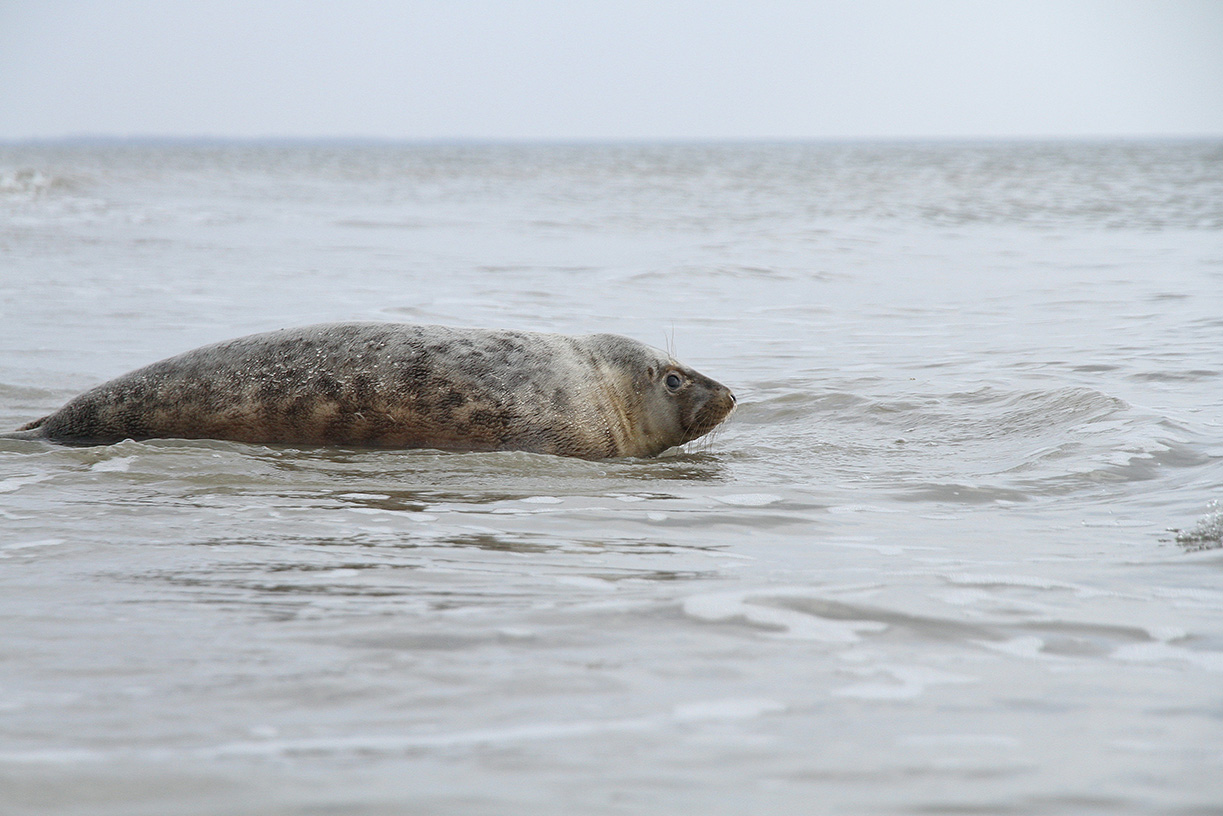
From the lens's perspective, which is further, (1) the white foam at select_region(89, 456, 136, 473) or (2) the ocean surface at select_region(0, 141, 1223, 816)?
(1) the white foam at select_region(89, 456, 136, 473)

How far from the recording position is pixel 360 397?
5129 mm

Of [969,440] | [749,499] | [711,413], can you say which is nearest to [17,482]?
[749,499]

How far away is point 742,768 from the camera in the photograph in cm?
217

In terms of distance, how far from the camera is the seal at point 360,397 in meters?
5.14

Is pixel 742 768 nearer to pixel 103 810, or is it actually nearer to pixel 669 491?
pixel 103 810

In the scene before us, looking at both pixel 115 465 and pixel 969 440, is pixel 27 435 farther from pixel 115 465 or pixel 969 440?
pixel 969 440

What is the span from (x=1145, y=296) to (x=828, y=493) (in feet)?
25.8

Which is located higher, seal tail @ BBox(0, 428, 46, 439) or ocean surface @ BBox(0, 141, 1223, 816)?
ocean surface @ BBox(0, 141, 1223, 816)

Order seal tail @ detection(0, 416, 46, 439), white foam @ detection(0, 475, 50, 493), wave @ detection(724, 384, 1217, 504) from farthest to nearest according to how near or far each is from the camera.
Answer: seal tail @ detection(0, 416, 46, 439) < wave @ detection(724, 384, 1217, 504) < white foam @ detection(0, 475, 50, 493)

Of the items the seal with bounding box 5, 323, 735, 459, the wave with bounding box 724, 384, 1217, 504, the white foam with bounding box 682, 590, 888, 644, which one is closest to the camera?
the white foam with bounding box 682, 590, 888, 644

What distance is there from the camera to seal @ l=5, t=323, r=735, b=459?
5137 mm

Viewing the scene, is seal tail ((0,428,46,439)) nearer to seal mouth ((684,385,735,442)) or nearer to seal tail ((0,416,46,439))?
seal tail ((0,416,46,439))

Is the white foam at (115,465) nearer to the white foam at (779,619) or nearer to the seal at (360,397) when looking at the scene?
the seal at (360,397)

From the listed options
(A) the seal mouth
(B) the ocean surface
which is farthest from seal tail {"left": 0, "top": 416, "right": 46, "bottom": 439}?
(A) the seal mouth
